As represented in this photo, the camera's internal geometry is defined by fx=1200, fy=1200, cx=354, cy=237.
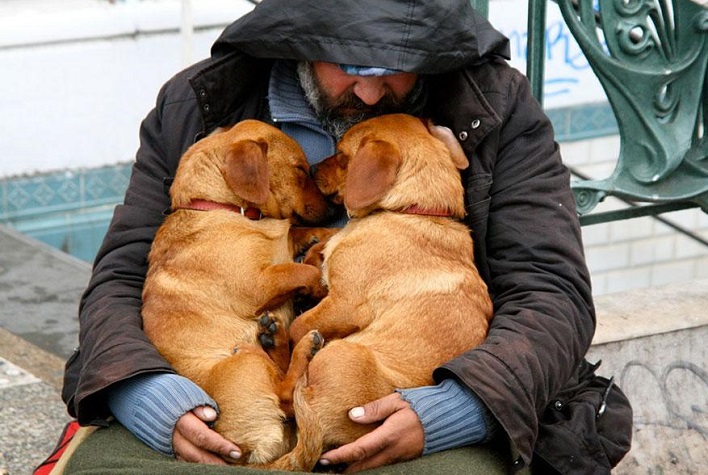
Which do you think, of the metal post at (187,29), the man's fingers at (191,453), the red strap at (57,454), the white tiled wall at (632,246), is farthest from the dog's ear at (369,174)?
the white tiled wall at (632,246)

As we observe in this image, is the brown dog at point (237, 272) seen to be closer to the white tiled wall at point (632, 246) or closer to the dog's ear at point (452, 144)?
the dog's ear at point (452, 144)

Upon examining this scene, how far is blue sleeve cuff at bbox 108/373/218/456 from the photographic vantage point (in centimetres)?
309

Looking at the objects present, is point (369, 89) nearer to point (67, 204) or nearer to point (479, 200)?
point (479, 200)

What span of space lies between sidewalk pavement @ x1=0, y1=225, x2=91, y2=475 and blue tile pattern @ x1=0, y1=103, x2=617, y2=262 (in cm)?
16

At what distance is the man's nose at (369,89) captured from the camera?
354 centimetres

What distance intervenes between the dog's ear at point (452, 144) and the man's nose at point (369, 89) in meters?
0.19

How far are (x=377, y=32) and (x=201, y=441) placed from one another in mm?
1206

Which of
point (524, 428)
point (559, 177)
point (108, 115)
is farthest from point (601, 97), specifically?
point (524, 428)

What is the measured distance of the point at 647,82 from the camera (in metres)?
4.43

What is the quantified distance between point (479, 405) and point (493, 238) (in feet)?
1.96

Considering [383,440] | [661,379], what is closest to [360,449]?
[383,440]

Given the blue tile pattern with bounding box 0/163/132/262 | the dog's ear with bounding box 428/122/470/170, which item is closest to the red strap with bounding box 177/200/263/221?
the dog's ear with bounding box 428/122/470/170

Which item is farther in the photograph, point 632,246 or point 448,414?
point 632,246

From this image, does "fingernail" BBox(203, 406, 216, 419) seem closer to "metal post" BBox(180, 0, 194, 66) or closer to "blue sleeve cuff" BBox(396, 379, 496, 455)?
"blue sleeve cuff" BBox(396, 379, 496, 455)
